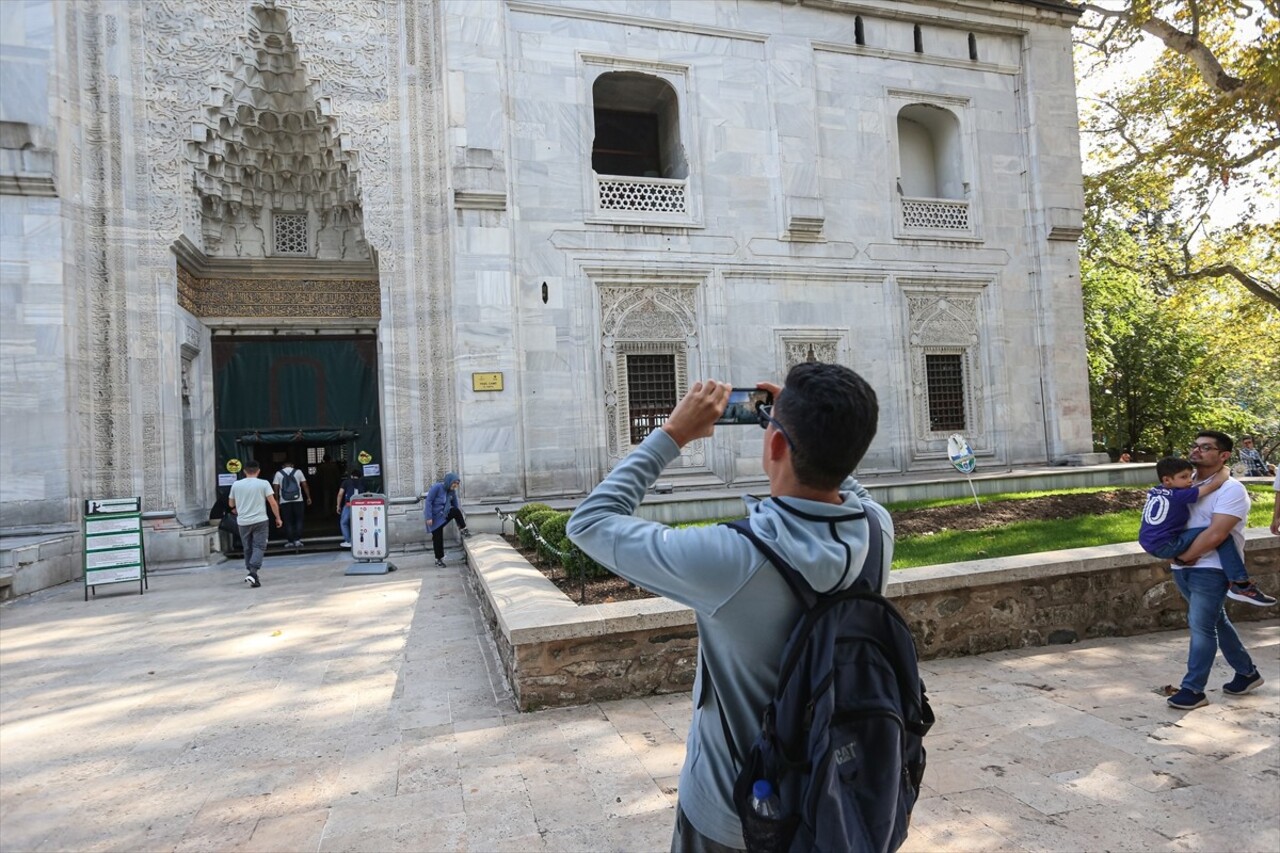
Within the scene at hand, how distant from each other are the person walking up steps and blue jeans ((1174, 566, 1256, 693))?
32.1 ft

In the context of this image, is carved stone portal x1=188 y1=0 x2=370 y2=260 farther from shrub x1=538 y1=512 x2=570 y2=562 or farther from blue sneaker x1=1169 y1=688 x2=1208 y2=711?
blue sneaker x1=1169 y1=688 x2=1208 y2=711

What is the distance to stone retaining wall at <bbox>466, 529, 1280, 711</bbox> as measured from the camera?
4.63 m

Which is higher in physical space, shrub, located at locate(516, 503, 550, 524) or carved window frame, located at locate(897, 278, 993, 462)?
carved window frame, located at locate(897, 278, 993, 462)

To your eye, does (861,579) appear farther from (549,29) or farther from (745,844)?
(549,29)

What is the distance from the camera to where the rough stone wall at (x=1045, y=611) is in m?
5.42

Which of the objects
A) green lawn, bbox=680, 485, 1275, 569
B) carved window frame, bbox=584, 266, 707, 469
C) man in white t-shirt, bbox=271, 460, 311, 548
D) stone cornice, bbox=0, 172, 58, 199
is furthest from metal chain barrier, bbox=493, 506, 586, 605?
stone cornice, bbox=0, 172, 58, 199

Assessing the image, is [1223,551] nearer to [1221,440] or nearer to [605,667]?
[1221,440]

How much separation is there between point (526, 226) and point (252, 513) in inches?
270

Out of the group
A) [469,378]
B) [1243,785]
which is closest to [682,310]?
[469,378]

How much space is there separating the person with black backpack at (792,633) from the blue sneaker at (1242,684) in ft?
14.2

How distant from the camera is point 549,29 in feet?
44.4

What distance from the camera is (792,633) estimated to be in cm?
141

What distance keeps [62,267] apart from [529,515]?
8564 mm

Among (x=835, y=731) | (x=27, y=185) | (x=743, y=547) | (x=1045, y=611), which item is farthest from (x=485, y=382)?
(x=835, y=731)
